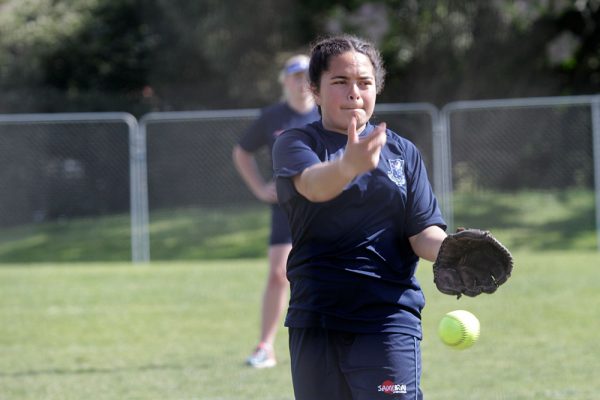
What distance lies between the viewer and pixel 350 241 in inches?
130

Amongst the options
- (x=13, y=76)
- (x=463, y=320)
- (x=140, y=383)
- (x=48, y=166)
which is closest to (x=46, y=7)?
(x=13, y=76)

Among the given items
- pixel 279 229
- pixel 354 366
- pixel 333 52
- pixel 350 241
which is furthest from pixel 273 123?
pixel 354 366

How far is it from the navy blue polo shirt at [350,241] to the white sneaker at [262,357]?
3.89 m

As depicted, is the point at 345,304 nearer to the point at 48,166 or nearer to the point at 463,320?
the point at 463,320

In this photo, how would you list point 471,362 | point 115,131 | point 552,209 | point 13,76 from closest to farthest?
point 471,362 < point 552,209 < point 115,131 < point 13,76

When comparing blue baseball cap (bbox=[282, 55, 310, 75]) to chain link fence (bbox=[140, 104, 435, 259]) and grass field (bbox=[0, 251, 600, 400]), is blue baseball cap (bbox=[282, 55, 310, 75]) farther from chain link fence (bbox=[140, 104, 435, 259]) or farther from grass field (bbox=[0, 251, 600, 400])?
chain link fence (bbox=[140, 104, 435, 259])

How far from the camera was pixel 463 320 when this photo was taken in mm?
3789

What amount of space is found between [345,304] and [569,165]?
50.5 feet

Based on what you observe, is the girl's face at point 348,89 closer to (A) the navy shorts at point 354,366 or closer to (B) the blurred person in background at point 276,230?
(A) the navy shorts at point 354,366

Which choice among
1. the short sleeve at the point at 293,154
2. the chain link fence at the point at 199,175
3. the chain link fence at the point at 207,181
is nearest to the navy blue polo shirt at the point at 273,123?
the short sleeve at the point at 293,154

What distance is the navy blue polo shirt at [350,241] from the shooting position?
327cm

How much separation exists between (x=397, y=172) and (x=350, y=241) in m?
0.30

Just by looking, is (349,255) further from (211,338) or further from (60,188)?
(60,188)

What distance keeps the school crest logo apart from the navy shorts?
0.53 metres
